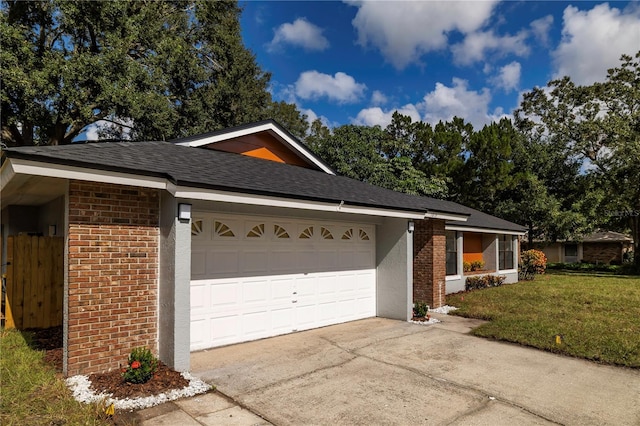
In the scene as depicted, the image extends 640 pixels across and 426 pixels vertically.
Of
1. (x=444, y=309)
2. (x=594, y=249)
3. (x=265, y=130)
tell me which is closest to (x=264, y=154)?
(x=265, y=130)

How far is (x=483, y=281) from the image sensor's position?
16.2m

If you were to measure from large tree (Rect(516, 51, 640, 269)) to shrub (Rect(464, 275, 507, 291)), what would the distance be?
1208 cm

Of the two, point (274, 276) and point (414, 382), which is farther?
point (274, 276)

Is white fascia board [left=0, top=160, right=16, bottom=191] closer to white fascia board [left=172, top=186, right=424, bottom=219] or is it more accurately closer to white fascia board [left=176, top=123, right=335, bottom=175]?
white fascia board [left=172, top=186, right=424, bottom=219]

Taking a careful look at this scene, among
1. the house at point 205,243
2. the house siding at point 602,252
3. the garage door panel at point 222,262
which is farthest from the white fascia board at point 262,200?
the house siding at point 602,252

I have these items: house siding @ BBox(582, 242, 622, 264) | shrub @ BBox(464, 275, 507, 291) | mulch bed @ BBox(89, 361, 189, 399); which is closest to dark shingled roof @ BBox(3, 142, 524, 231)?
mulch bed @ BBox(89, 361, 189, 399)

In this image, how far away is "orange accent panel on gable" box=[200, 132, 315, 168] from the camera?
10297 millimetres

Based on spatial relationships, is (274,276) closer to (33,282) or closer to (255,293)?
(255,293)

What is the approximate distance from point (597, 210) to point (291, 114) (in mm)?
26925

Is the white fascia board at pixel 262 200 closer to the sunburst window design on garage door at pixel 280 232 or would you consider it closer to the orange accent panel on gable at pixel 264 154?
the sunburst window design on garage door at pixel 280 232

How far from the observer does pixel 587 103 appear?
26.6 metres

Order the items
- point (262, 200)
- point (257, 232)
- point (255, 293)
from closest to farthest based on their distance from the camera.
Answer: point (262, 200) < point (255, 293) < point (257, 232)

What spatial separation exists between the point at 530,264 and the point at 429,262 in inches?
511

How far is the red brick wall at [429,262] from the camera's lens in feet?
36.4
